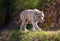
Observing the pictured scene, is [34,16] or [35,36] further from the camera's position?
[34,16]

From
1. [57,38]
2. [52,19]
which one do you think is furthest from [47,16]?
[57,38]

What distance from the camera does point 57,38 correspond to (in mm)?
8898

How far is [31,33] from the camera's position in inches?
364

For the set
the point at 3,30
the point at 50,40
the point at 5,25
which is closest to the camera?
the point at 50,40

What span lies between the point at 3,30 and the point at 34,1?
1.60m

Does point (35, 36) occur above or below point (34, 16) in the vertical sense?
below

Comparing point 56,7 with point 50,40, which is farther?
point 56,7

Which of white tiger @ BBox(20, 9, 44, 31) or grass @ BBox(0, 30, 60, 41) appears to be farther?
white tiger @ BBox(20, 9, 44, 31)

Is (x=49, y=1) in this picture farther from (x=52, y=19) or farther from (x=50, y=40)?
(x=50, y=40)

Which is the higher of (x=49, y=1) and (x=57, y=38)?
(x=49, y=1)

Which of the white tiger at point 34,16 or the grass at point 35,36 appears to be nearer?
the grass at point 35,36

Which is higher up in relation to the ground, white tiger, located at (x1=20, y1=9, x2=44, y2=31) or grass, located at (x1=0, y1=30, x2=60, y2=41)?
white tiger, located at (x1=20, y1=9, x2=44, y2=31)

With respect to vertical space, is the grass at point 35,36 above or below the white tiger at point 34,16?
below

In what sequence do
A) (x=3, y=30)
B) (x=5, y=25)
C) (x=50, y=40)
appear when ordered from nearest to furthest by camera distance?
(x=50, y=40), (x=3, y=30), (x=5, y=25)
